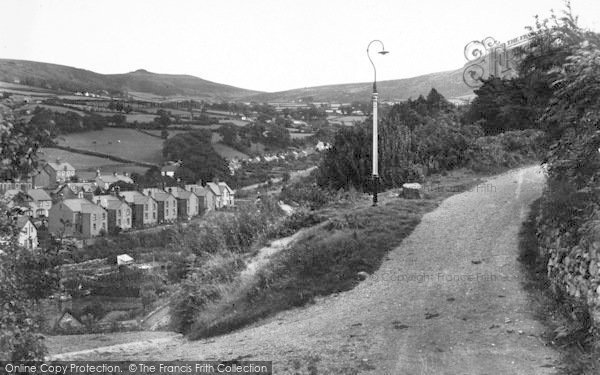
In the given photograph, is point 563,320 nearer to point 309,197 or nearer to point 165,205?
point 309,197

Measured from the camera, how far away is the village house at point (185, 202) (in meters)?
19.2

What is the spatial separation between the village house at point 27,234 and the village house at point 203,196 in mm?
13196

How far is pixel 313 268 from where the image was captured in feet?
35.5

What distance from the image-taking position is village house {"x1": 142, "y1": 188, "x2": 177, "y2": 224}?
19375 millimetres

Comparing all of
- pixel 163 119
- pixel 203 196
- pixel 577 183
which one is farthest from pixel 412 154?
pixel 163 119

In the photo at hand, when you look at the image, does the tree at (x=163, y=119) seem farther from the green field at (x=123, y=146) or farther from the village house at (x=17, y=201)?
Answer: the village house at (x=17, y=201)

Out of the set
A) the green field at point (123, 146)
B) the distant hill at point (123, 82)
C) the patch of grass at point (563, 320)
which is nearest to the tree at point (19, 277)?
the patch of grass at point (563, 320)

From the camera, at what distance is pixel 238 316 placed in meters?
10.0

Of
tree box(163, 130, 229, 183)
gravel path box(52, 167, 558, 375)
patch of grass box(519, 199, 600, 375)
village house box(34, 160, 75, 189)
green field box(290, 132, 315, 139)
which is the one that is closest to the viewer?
village house box(34, 160, 75, 189)

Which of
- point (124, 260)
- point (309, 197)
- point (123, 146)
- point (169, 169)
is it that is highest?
point (123, 146)

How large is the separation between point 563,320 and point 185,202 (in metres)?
14.2

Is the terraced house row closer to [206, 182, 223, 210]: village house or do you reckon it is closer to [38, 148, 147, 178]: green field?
[206, 182, 223, 210]: village house

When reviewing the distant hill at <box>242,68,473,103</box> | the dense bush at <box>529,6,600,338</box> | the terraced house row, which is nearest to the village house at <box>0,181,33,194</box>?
the dense bush at <box>529,6,600,338</box>

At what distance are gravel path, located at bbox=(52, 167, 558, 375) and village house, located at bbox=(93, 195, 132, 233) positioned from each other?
9466 millimetres
